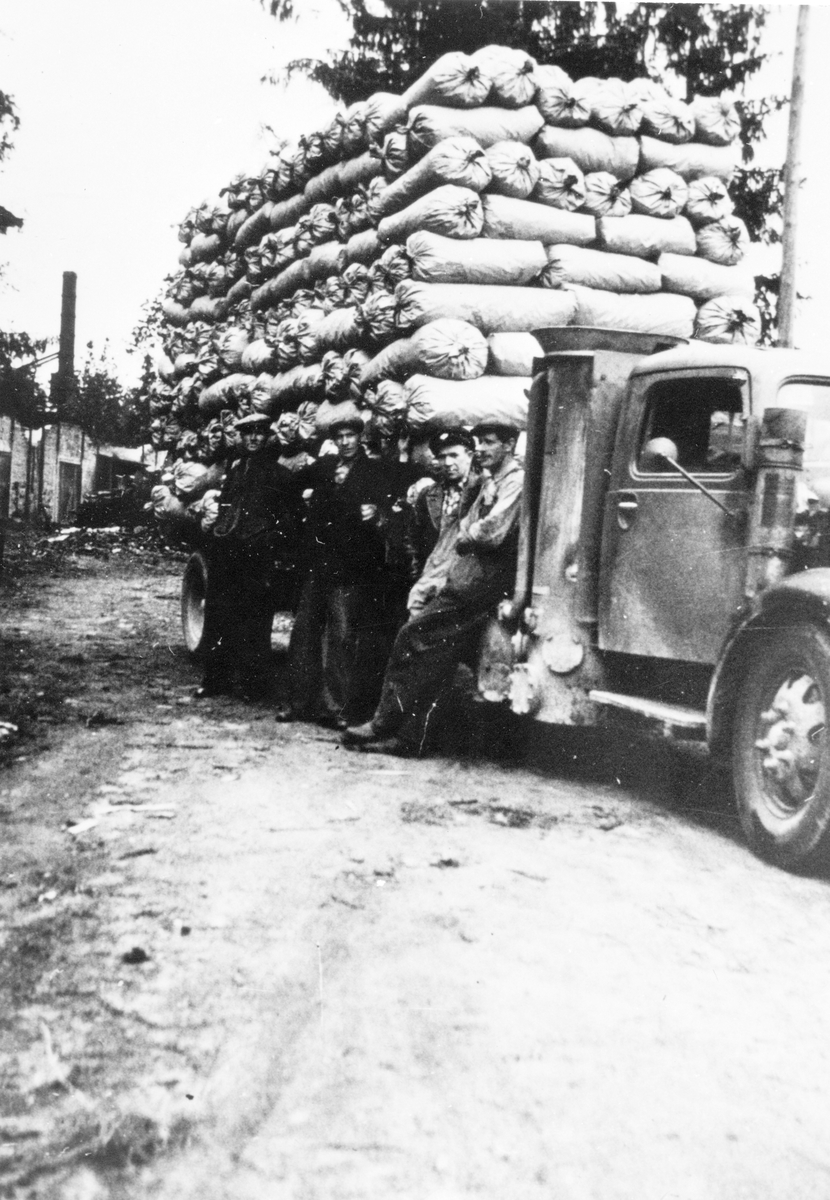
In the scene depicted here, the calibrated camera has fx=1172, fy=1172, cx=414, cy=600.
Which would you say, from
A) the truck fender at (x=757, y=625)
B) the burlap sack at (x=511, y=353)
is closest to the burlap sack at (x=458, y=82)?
the burlap sack at (x=511, y=353)

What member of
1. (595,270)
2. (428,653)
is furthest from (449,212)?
(428,653)

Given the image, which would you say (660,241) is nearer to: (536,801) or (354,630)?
(354,630)

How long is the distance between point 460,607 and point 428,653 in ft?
0.91

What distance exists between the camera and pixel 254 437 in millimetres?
7285

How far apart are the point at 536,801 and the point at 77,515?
7712mm

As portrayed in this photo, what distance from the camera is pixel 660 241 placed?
6.30 meters

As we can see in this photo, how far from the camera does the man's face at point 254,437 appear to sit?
727 centimetres

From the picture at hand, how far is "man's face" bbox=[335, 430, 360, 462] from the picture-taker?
6.27 meters

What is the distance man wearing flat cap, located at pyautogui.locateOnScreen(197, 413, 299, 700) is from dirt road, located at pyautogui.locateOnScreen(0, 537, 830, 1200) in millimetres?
2239

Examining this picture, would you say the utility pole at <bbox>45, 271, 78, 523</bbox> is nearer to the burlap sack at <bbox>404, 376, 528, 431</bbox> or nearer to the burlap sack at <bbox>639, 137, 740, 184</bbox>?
the burlap sack at <bbox>404, 376, 528, 431</bbox>

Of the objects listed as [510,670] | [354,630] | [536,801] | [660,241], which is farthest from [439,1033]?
[660,241]

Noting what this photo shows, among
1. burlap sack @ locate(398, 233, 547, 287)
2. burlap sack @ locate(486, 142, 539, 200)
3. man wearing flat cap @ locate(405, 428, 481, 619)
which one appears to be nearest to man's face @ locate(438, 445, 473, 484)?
man wearing flat cap @ locate(405, 428, 481, 619)

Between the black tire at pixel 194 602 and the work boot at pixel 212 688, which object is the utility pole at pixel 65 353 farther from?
the black tire at pixel 194 602

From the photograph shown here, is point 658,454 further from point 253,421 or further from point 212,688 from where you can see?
point 212,688
